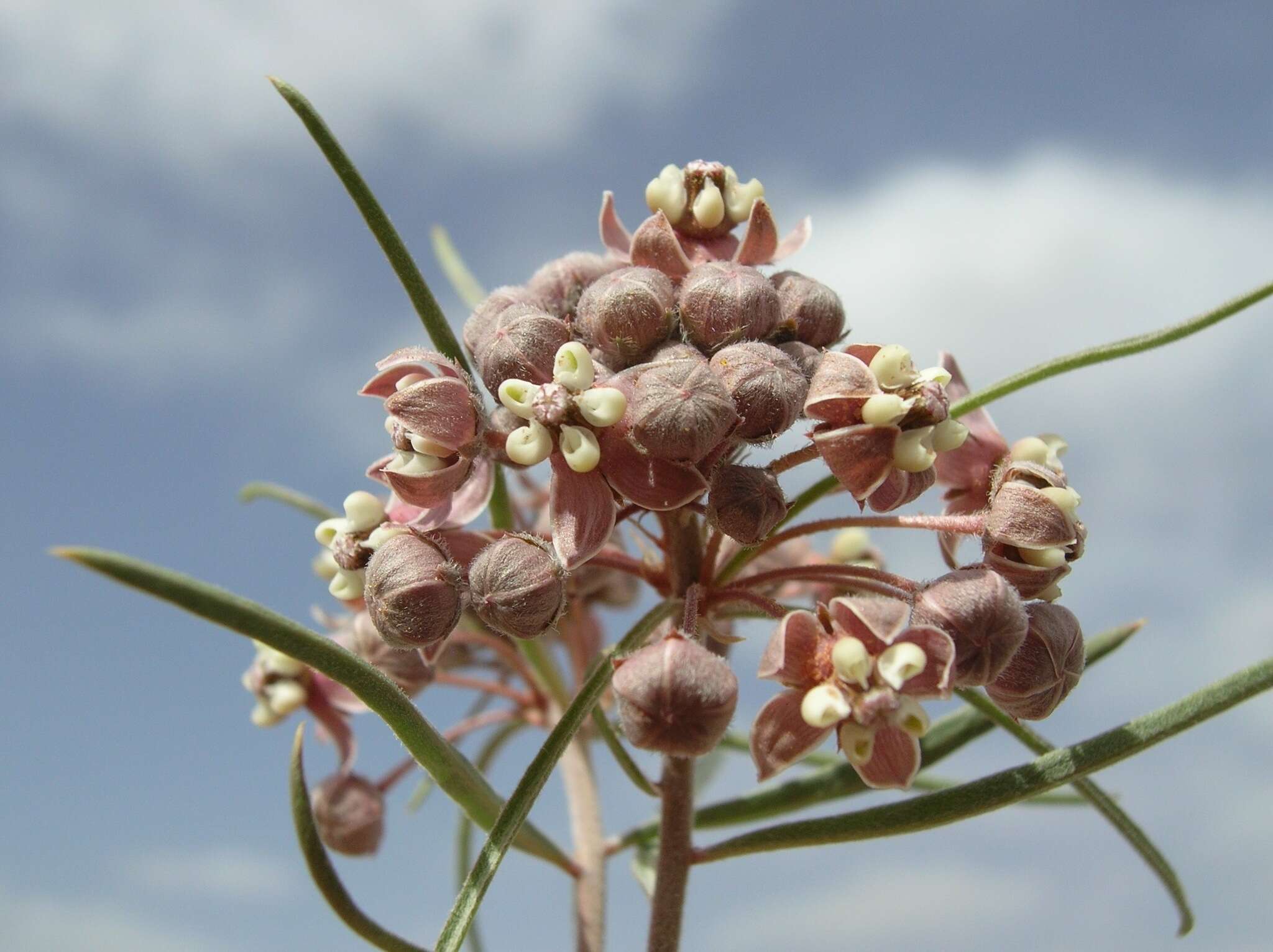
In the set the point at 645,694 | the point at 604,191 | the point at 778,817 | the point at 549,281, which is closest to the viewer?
the point at 645,694

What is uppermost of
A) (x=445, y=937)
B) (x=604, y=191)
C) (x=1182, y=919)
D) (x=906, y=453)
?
(x=604, y=191)

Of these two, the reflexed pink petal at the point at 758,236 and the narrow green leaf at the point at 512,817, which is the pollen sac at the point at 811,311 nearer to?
the reflexed pink petal at the point at 758,236

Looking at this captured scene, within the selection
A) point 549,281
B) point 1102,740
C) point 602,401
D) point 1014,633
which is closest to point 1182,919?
point 1102,740

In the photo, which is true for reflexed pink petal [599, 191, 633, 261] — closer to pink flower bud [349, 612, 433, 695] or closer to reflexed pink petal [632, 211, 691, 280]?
reflexed pink petal [632, 211, 691, 280]

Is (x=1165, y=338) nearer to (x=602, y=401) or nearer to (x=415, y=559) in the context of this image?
(x=602, y=401)

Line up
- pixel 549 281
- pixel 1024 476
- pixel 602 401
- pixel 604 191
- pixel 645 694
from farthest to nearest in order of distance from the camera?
1. pixel 604 191
2. pixel 549 281
3. pixel 1024 476
4. pixel 602 401
5. pixel 645 694

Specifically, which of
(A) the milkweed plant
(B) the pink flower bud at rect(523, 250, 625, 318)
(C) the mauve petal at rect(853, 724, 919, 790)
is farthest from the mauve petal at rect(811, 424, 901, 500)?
(B) the pink flower bud at rect(523, 250, 625, 318)

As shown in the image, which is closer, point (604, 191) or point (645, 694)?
point (645, 694)
